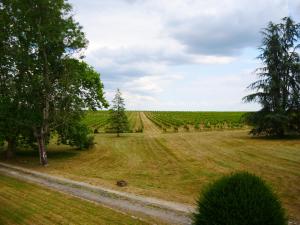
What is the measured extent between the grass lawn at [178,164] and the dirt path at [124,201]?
1.01 metres

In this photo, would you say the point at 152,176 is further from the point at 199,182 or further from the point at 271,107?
the point at 271,107

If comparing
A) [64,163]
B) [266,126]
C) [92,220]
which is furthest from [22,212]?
[266,126]

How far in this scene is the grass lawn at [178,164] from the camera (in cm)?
2020

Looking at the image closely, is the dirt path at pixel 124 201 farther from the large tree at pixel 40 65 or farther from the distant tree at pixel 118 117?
the distant tree at pixel 118 117

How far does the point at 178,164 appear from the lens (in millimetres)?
28047

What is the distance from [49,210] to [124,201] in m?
3.44

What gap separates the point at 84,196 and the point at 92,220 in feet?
15.5

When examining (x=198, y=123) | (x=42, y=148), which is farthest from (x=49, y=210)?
(x=198, y=123)

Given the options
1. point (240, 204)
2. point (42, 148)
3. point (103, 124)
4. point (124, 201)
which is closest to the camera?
point (240, 204)

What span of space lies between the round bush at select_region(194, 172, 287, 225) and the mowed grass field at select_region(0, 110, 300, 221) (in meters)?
6.95

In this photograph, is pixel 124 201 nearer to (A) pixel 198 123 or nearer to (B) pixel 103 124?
(A) pixel 198 123

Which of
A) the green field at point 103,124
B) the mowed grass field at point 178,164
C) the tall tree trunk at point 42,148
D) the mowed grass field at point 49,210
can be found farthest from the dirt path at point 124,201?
the green field at point 103,124

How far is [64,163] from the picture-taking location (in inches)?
1209

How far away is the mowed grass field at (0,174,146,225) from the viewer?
1442 centimetres
